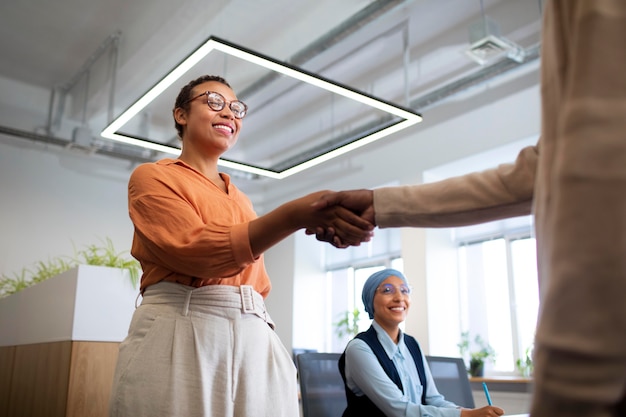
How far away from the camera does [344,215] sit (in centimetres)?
120

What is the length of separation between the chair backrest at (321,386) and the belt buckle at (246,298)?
3.47ft

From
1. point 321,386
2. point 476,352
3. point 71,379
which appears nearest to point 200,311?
point 321,386

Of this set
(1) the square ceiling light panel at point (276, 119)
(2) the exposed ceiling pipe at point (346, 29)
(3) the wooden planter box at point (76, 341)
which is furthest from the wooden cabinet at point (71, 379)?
(2) the exposed ceiling pipe at point (346, 29)

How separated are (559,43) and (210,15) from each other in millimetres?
4283

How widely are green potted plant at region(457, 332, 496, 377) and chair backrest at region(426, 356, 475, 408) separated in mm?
2272

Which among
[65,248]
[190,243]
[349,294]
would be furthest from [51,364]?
[349,294]

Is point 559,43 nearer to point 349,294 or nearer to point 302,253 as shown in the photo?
point 302,253

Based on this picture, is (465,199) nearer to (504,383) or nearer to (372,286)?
(372,286)

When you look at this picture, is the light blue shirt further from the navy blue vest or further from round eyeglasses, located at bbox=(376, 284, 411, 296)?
round eyeglasses, located at bbox=(376, 284, 411, 296)

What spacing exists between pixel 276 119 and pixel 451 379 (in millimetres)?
4339

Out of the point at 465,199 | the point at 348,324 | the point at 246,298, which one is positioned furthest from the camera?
the point at 348,324

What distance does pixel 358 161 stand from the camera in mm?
6629

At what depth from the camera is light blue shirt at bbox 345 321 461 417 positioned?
7.26 ft

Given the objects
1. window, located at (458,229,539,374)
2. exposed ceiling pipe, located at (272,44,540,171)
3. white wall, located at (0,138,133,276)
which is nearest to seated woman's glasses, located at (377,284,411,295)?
exposed ceiling pipe, located at (272,44,540,171)
